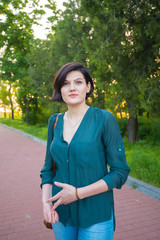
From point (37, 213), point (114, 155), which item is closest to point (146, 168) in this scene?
point (37, 213)

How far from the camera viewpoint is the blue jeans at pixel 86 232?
1.61 meters

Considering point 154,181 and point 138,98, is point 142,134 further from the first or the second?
point 154,181

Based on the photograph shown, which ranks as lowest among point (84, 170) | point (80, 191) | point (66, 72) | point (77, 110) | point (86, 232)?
point (86, 232)

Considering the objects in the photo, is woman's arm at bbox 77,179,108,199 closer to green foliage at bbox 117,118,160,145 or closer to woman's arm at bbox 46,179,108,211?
woman's arm at bbox 46,179,108,211

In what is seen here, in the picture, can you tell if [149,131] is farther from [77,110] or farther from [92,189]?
[92,189]

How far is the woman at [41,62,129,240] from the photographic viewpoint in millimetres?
1583

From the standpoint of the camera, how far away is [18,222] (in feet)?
13.8

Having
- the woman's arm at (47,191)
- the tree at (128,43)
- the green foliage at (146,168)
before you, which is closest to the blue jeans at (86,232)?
the woman's arm at (47,191)

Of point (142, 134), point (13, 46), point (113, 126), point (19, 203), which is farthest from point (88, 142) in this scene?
point (13, 46)

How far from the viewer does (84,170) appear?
1610 millimetres

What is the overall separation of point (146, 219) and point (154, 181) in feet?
5.13

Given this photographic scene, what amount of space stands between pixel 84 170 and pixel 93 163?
0.08 meters

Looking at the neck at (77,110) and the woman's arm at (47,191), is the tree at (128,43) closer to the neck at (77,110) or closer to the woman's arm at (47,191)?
the neck at (77,110)

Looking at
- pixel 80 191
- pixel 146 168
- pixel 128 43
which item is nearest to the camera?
pixel 80 191
